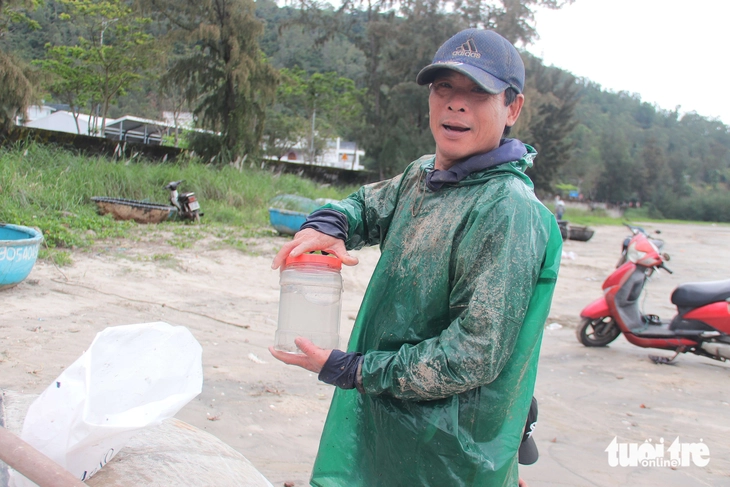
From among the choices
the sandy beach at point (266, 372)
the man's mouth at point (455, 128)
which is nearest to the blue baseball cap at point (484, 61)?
the man's mouth at point (455, 128)

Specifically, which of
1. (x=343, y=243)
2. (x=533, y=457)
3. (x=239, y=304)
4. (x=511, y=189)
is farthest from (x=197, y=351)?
(x=239, y=304)

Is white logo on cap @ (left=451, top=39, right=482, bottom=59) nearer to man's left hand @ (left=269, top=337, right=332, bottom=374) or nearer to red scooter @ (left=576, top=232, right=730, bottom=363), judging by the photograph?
man's left hand @ (left=269, top=337, right=332, bottom=374)

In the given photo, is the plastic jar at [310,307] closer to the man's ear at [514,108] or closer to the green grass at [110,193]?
the man's ear at [514,108]

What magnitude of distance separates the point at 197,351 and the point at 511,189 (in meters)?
0.91

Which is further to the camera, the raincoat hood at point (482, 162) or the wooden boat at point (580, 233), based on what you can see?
the wooden boat at point (580, 233)

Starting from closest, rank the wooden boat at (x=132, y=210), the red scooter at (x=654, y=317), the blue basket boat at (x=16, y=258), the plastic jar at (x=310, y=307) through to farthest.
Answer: the plastic jar at (x=310, y=307) → the blue basket boat at (x=16, y=258) → the red scooter at (x=654, y=317) → the wooden boat at (x=132, y=210)

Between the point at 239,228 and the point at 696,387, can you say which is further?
the point at 239,228

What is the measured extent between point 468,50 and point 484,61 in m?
0.06

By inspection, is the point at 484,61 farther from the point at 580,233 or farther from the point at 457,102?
the point at 580,233

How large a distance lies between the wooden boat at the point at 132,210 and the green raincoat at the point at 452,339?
9838 millimetres

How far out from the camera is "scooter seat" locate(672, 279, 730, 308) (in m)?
5.76

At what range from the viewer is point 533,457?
6.96ft

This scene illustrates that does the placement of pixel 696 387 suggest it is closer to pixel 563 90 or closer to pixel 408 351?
pixel 408 351

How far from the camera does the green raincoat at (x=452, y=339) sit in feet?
4.52
